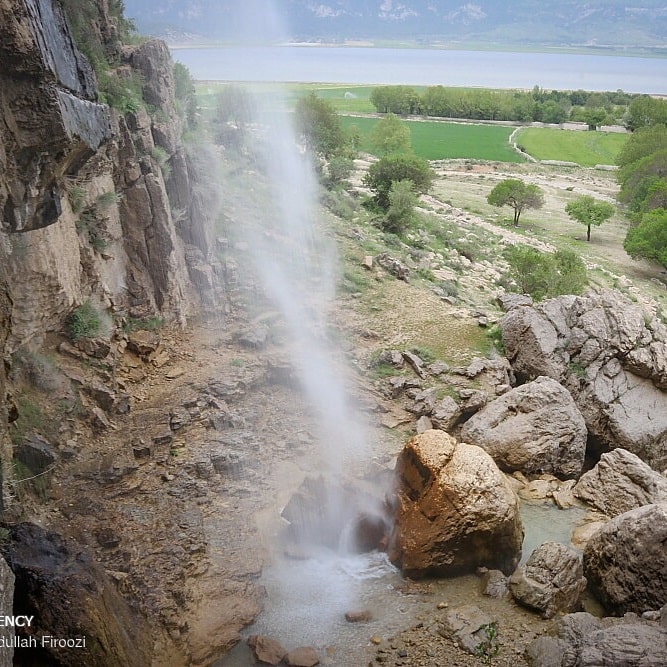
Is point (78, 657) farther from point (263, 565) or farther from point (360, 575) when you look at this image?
point (360, 575)

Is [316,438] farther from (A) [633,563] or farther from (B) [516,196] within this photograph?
(B) [516,196]

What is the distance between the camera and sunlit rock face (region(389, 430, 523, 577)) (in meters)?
11.0

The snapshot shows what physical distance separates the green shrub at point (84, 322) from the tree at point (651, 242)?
108 feet

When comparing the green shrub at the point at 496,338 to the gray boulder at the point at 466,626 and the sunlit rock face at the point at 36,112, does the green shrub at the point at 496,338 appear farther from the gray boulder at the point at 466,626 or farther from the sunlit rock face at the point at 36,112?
the sunlit rock face at the point at 36,112

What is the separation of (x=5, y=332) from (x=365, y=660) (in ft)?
23.8

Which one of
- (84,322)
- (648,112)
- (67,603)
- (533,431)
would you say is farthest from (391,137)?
(67,603)

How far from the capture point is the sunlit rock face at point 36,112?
8.46 metres

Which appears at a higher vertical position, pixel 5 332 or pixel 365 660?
pixel 5 332

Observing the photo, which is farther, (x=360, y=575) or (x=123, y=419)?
(x=123, y=419)

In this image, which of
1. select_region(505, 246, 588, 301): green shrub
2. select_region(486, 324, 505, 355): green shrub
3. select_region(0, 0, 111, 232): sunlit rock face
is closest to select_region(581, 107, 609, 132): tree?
select_region(505, 246, 588, 301): green shrub

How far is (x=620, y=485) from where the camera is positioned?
46.3 ft

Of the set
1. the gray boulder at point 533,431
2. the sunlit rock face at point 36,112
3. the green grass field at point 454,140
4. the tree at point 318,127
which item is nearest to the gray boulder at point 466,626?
the gray boulder at point 533,431

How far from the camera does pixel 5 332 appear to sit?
9258 mm

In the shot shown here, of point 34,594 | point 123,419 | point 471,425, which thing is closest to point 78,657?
point 34,594
